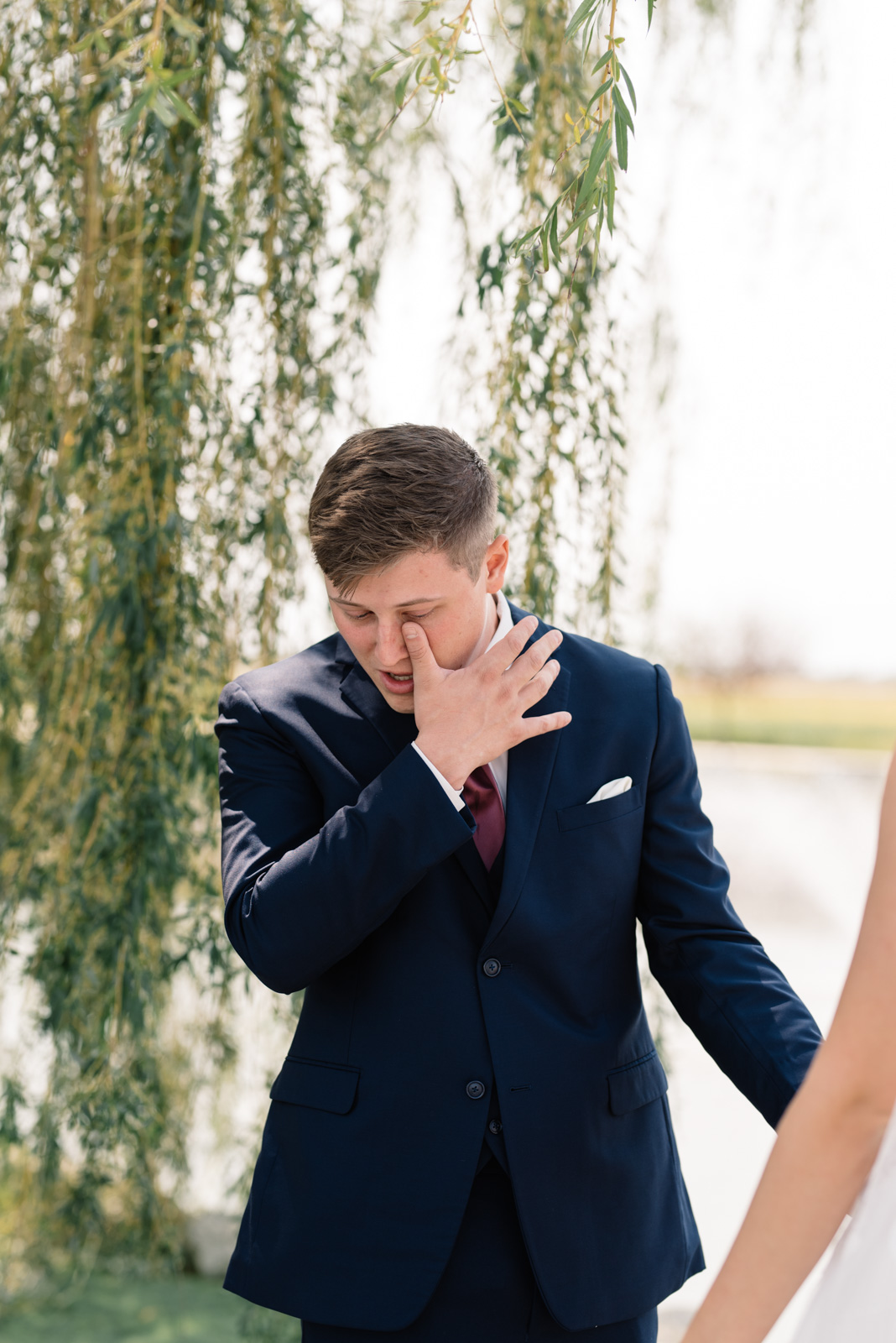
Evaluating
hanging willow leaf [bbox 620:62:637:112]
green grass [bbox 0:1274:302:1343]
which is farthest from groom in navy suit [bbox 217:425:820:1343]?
green grass [bbox 0:1274:302:1343]

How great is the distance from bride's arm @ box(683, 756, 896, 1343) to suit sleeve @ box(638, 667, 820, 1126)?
0.47 meters

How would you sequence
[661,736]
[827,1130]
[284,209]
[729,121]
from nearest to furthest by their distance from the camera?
[827,1130], [661,736], [284,209], [729,121]

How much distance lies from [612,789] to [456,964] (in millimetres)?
279

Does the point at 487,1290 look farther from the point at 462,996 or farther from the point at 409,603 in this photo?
the point at 409,603

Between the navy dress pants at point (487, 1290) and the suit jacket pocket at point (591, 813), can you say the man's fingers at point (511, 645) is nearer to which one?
the suit jacket pocket at point (591, 813)

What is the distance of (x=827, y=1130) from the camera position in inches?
30.1

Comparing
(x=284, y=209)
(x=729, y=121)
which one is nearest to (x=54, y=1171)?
(x=284, y=209)

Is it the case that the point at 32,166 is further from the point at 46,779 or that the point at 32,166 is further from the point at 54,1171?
the point at 54,1171

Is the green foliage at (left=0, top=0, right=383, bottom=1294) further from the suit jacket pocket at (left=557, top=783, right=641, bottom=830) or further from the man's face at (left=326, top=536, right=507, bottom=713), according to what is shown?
the suit jacket pocket at (left=557, top=783, right=641, bottom=830)

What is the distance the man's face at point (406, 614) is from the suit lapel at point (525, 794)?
13 centimetres

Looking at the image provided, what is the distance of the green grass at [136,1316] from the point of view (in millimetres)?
3008

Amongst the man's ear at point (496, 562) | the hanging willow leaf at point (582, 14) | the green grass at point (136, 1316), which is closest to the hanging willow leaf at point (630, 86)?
the hanging willow leaf at point (582, 14)

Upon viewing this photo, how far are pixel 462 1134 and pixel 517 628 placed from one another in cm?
58

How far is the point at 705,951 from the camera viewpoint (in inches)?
53.2
